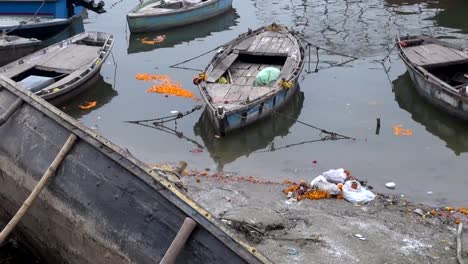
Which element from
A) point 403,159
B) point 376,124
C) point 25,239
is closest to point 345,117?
point 376,124

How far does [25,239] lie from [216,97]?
5800 millimetres

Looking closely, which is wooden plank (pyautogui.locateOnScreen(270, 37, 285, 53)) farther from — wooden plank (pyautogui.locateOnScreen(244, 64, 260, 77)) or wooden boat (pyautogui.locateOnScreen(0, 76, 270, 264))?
wooden boat (pyautogui.locateOnScreen(0, 76, 270, 264))

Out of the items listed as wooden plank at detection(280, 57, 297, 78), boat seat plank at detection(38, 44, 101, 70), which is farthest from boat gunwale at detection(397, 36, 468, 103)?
boat seat plank at detection(38, 44, 101, 70)

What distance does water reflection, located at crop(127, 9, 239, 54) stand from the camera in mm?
18328

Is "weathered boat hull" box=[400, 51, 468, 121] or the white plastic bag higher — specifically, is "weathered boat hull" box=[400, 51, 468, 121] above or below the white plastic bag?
above

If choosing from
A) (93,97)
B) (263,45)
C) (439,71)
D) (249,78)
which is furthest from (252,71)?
(439,71)

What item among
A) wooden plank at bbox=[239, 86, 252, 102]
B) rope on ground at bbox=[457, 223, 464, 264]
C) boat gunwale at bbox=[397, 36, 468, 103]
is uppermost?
boat gunwale at bbox=[397, 36, 468, 103]

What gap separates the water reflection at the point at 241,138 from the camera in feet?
37.2

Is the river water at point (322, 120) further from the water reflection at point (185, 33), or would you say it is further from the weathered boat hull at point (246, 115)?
the weathered boat hull at point (246, 115)

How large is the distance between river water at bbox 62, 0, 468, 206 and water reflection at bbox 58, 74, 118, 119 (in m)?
0.03

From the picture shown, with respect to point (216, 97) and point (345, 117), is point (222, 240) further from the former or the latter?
point (345, 117)

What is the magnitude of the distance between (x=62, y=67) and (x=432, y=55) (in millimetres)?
9488

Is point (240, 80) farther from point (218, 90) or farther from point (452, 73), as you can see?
point (452, 73)

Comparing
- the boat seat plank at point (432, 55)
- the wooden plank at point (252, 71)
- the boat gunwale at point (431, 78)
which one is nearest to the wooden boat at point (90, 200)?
the wooden plank at point (252, 71)
